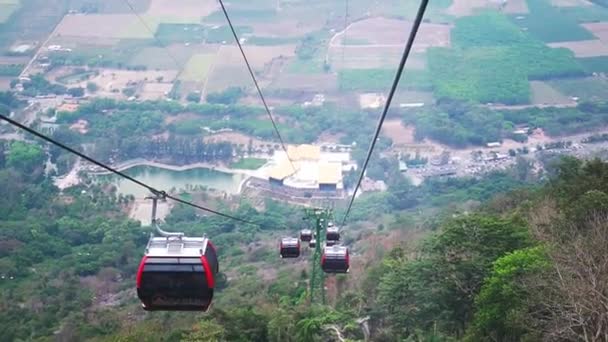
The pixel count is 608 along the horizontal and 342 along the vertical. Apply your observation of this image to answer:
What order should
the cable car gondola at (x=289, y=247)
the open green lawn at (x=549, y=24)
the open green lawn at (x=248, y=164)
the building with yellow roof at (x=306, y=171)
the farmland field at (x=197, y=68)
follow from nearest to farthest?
the cable car gondola at (x=289, y=247), the building with yellow roof at (x=306, y=171), the open green lawn at (x=248, y=164), the farmland field at (x=197, y=68), the open green lawn at (x=549, y=24)

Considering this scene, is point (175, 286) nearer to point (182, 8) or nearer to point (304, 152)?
point (304, 152)

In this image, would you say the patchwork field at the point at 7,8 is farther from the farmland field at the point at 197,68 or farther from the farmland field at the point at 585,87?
the farmland field at the point at 585,87

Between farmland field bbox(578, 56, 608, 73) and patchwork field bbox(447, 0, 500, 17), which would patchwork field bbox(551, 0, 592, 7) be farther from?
farmland field bbox(578, 56, 608, 73)

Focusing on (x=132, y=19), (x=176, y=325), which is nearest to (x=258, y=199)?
(x=176, y=325)

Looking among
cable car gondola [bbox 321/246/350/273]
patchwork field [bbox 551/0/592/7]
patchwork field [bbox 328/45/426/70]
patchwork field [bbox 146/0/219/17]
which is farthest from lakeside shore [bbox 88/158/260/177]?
patchwork field [bbox 551/0/592/7]

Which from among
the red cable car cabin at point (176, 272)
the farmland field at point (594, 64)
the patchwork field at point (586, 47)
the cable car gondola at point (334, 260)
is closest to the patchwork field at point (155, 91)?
the patchwork field at point (586, 47)
